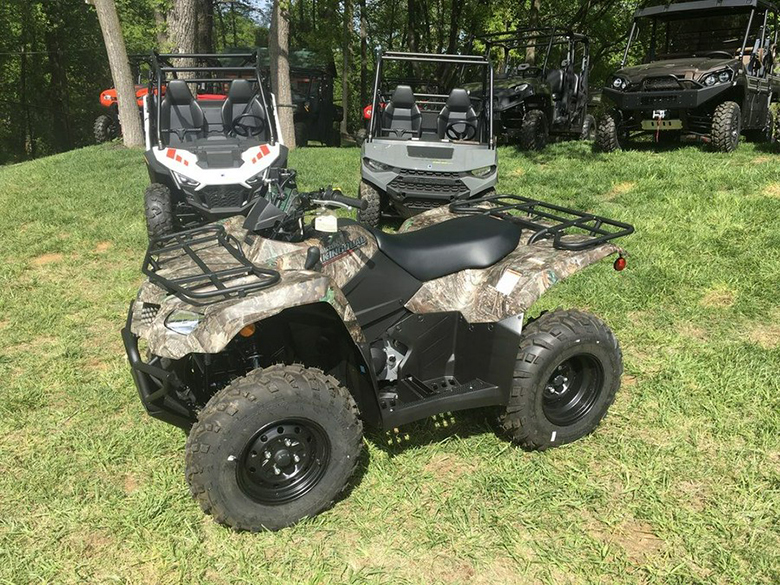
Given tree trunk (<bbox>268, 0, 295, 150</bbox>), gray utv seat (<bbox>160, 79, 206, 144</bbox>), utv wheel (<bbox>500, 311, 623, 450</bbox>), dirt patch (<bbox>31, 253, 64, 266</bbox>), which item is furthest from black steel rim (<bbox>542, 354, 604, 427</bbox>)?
tree trunk (<bbox>268, 0, 295, 150</bbox>)

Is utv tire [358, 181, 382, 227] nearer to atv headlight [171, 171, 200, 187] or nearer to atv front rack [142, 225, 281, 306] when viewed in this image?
atv headlight [171, 171, 200, 187]

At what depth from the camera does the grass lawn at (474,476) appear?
2477mm

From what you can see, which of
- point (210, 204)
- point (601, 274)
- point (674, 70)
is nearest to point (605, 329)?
point (601, 274)

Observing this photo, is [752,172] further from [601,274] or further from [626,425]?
[626,425]

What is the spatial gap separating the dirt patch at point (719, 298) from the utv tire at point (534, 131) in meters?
6.38

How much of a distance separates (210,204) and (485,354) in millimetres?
4533

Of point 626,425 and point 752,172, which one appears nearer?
point 626,425

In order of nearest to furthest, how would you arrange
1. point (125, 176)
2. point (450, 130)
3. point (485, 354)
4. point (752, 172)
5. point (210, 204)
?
1. point (485, 354)
2. point (210, 204)
3. point (752, 172)
4. point (450, 130)
5. point (125, 176)

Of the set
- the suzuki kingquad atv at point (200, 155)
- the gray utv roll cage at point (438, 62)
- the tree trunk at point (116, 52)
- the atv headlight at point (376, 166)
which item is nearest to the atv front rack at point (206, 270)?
the suzuki kingquad atv at point (200, 155)

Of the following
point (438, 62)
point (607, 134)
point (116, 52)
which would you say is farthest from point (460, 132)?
point (116, 52)

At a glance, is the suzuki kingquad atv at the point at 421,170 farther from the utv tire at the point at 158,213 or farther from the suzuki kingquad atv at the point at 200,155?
the utv tire at the point at 158,213

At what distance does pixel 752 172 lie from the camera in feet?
23.8

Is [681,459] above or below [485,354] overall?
below

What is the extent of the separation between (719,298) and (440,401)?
3.14m
